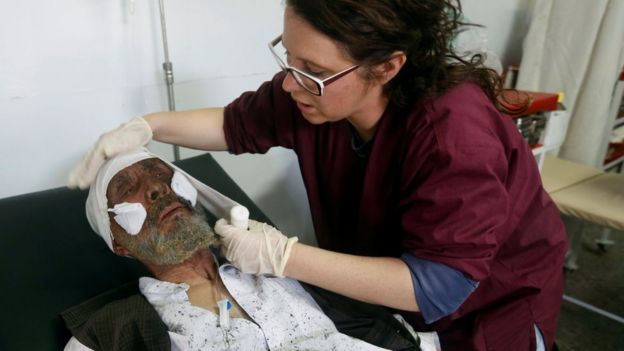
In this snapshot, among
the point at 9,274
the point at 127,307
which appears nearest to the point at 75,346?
the point at 127,307

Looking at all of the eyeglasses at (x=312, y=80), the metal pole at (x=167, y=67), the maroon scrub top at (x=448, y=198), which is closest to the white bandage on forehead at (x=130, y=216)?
the maroon scrub top at (x=448, y=198)

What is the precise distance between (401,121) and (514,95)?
0.92 meters

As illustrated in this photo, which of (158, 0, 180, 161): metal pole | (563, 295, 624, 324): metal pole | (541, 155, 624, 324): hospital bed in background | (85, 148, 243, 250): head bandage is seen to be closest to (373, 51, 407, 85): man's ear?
(85, 148, 243, 250): head bandage

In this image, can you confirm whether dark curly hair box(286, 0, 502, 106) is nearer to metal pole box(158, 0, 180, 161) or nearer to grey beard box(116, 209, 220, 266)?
grey beard box(116, 209, 220, 266)

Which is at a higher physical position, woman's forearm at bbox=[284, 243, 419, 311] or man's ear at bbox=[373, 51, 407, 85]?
man's ear at bbox=[373, 51, 407, 85]

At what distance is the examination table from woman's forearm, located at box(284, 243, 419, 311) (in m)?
0.22

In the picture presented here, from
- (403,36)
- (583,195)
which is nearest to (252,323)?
(403,36)

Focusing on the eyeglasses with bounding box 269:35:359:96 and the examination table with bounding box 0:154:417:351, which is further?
the examination table with bounding box 0:154:417:351

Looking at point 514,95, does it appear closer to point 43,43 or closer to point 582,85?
point 582,85

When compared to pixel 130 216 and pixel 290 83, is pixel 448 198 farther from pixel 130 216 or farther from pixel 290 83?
pixel 130 216

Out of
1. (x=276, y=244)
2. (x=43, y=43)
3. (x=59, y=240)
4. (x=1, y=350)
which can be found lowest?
(x=1, y=350)

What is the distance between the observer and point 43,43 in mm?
1249

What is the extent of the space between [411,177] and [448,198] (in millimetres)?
102

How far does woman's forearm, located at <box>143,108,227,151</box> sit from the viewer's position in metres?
1.22
